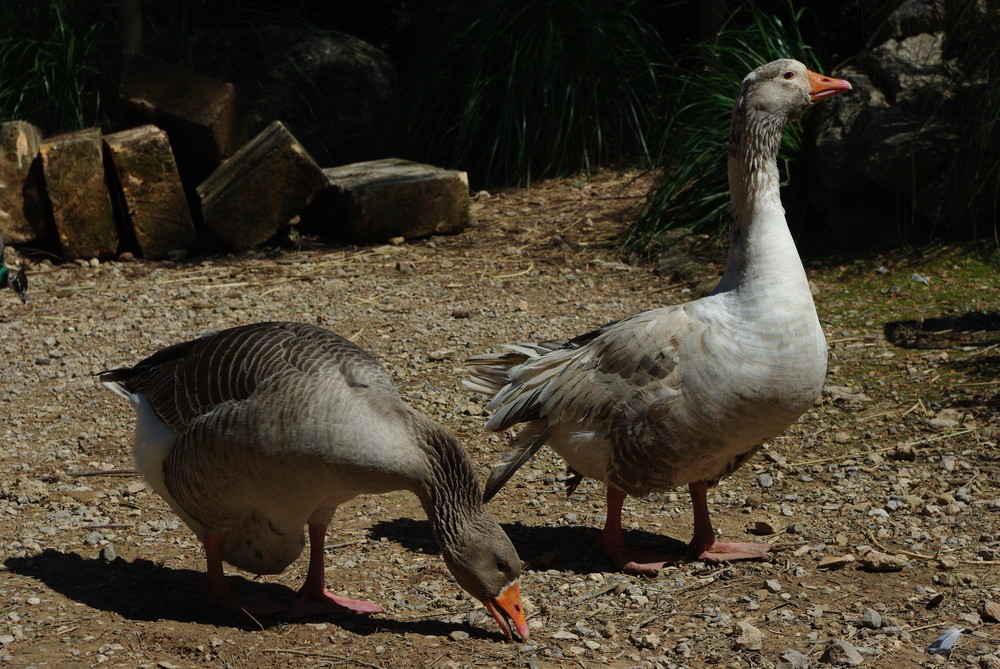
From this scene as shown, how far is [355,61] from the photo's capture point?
10.6 m

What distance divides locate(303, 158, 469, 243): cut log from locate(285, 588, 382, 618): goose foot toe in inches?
198

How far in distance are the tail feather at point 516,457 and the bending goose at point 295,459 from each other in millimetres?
493

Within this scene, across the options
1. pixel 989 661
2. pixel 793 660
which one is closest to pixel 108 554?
pixel 793 660

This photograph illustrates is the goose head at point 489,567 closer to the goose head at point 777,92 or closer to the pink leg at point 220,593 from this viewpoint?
the pink leg at point 220,593

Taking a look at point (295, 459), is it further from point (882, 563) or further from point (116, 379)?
point (882, 563)

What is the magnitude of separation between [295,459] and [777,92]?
2.24 metres

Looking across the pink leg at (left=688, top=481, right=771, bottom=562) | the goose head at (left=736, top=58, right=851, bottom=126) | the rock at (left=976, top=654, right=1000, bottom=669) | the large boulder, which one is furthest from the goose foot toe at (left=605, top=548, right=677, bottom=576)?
the large boulder

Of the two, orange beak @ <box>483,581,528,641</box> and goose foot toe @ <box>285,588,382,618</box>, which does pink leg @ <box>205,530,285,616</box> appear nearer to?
goose foot toe @ <box>285,588,382,618</box>

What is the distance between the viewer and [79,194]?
803cm

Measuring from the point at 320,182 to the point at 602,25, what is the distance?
328 centimetres

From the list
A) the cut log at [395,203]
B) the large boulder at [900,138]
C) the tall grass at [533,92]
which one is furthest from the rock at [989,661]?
the tall grass at [533,92]

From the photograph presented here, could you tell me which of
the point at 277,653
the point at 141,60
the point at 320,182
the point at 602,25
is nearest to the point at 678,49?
the point at 602,25

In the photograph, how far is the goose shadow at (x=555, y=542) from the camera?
4.07 metres

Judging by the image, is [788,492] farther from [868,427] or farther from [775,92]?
[775,92]
